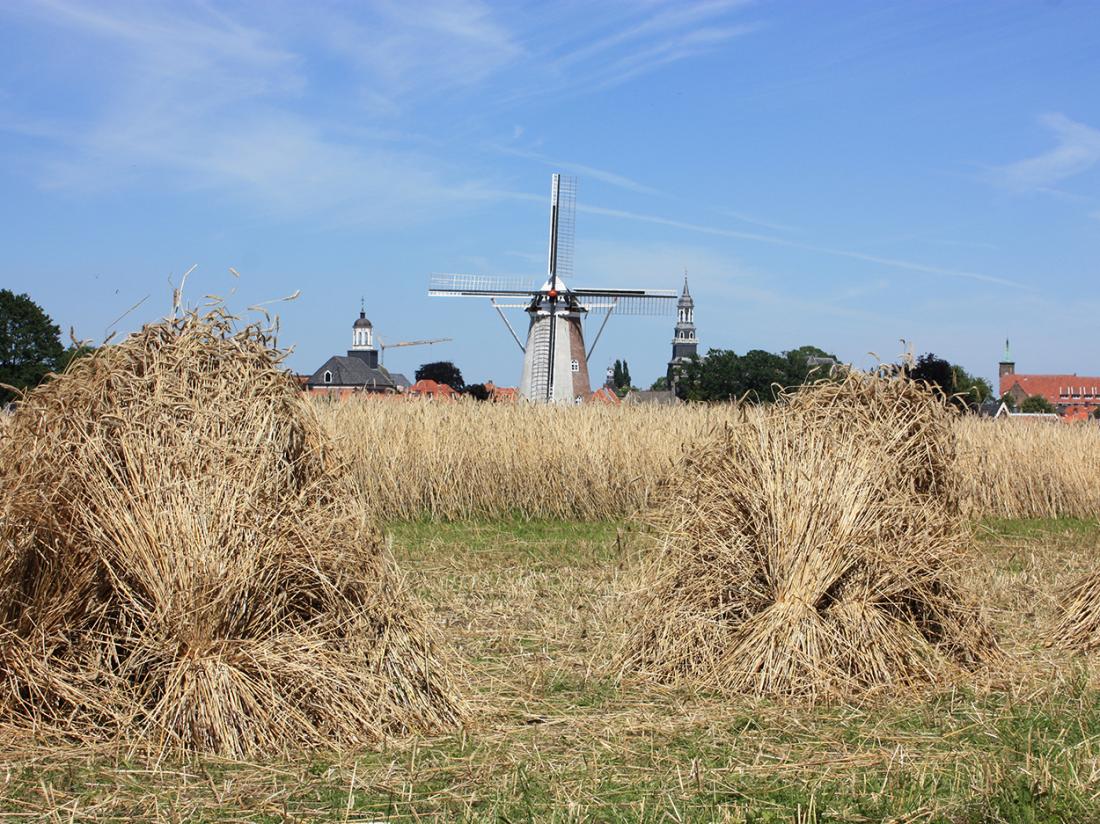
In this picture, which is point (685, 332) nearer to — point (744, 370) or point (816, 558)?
point (744, 370)

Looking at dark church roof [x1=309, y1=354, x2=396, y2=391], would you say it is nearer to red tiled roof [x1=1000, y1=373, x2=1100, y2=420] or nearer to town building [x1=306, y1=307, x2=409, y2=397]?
town building [x1=306, y1=307, x2=409, y2=397]

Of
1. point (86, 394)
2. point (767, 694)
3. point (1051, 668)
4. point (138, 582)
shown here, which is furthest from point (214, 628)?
point (1051, 668)

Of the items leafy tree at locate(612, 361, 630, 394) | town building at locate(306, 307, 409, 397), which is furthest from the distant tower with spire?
town building at locate(306, 307, 409, 397)

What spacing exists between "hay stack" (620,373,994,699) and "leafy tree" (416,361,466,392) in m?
62.1

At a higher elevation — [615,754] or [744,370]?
[744,370]

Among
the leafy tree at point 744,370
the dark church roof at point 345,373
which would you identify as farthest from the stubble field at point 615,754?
the dark church roof at point 345,373

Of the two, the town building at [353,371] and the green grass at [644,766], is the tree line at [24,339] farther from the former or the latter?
the green grass at [644,766]

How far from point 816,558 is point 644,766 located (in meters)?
2.21

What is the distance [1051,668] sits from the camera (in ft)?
25.7

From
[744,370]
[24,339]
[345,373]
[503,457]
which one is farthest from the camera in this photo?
[345,373]

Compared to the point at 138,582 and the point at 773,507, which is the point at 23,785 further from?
the point at 773,507

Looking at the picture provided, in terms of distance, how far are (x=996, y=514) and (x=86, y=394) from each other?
18.0 m

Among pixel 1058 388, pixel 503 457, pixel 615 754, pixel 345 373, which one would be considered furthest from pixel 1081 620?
Answer: pixel 1058 388

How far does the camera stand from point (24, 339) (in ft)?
168
